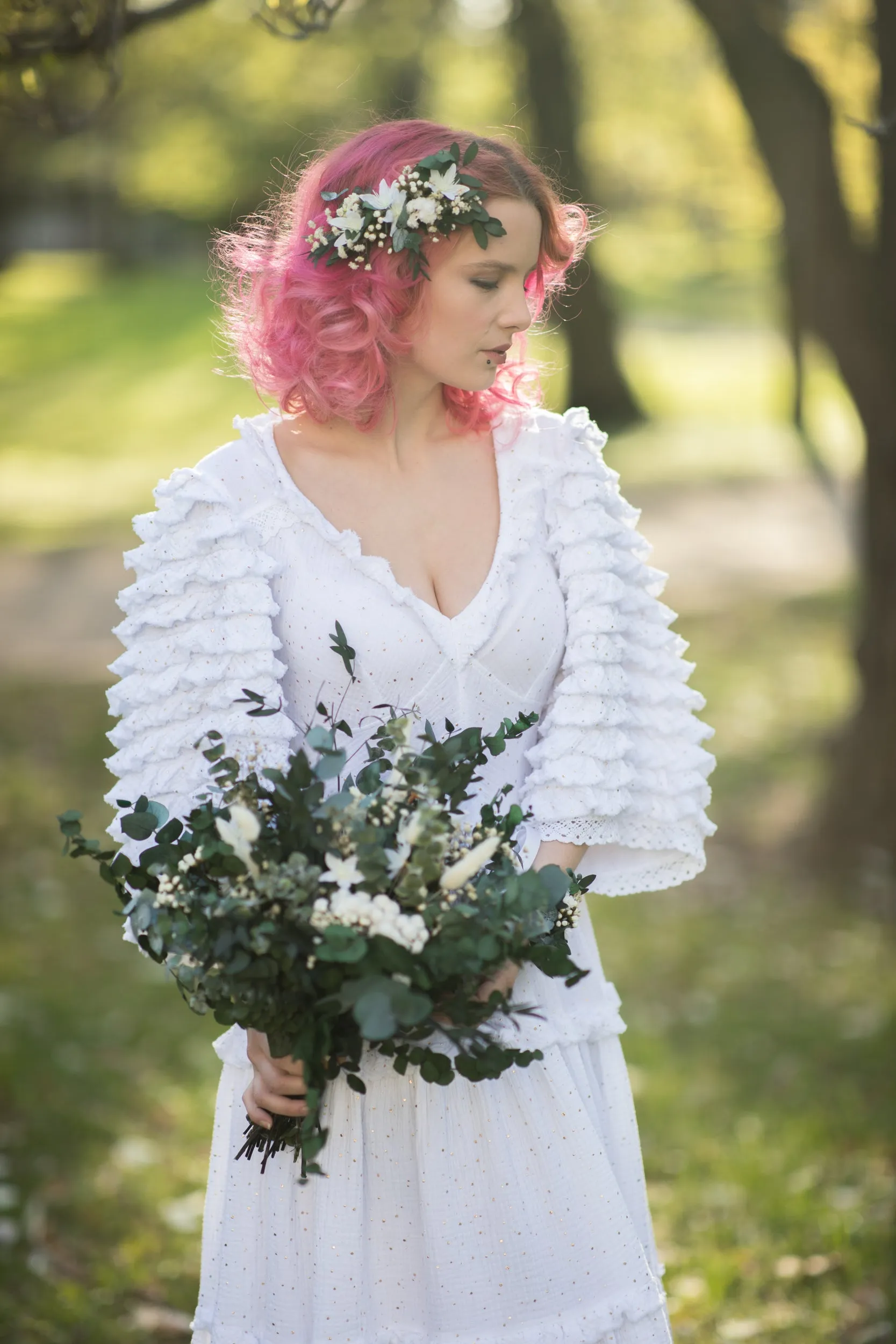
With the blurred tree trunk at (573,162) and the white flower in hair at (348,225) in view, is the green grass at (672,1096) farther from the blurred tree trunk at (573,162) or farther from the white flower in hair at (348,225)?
the blurred tree trunk at (573,162)

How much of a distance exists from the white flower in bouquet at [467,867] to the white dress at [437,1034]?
37 centimetres

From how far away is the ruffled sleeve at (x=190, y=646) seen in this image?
6.48 ft

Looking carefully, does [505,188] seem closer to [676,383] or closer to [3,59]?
[3,59]

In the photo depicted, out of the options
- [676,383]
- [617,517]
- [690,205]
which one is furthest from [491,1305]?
[690,205]

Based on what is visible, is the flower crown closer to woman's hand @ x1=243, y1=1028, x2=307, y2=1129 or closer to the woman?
the woman

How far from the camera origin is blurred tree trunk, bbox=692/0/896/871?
4637 mm

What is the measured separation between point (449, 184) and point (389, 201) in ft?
0.31

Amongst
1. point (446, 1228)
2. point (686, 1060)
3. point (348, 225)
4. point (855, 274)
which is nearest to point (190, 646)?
point (348, 225)

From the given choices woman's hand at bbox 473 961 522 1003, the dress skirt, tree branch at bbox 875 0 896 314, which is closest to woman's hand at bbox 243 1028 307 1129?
the dress skirt

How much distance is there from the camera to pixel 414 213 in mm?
1988

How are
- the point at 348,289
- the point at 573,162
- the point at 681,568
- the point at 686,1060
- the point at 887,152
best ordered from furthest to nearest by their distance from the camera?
the point at 573,162, the point at 681,568, the point at 887,152, the point at 686,1060, the point at 348,289

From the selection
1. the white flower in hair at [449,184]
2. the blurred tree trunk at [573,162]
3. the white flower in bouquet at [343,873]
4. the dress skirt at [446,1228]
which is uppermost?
the blurred tree trunk at [573,162]

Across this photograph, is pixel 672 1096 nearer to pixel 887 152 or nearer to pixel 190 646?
pixel 190 646

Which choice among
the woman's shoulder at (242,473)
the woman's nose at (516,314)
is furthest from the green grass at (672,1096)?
the woman's nose at (516,314)
